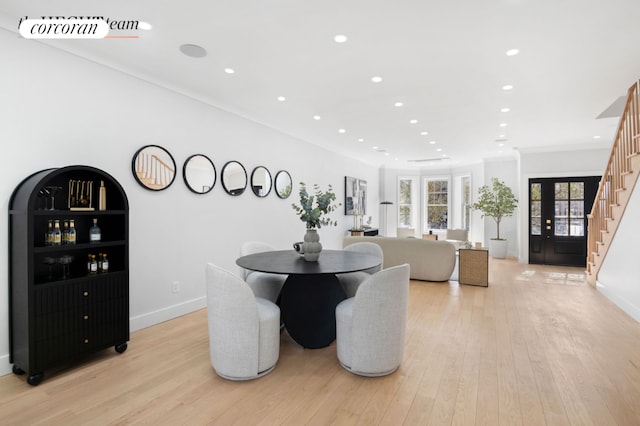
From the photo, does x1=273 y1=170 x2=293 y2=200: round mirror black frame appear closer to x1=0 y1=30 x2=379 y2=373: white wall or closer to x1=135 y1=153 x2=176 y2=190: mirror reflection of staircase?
x1=0 y1=30 x2=379 y2=373: white wall

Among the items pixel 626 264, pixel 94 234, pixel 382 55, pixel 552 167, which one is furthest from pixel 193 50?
pixel 552 167

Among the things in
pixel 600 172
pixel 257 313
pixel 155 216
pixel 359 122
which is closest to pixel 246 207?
pixel 155 216

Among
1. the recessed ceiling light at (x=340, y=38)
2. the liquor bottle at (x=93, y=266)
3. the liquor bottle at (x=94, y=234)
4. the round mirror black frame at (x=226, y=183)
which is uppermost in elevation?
the recessed ceiling light at (x=340, y=38)

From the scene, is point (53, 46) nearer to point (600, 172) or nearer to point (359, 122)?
point (359, 122)

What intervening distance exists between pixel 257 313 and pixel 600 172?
806 cm

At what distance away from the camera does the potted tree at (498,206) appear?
8031 mm

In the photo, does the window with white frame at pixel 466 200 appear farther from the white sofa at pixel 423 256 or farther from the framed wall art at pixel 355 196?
the white sofa at pixel 423 256

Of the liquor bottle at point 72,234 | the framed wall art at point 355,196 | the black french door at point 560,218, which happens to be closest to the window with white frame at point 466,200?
the black french door at point 560,218

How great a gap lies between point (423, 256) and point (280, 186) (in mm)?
2780

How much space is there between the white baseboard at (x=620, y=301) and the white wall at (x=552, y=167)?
267cm

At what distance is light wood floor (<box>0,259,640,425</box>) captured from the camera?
2.06 meters

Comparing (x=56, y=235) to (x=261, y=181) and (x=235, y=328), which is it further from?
(x=261, y=181)

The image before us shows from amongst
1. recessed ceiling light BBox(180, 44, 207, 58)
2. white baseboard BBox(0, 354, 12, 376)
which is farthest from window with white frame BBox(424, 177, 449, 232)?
white baseboard BBox(0, 354, 12, 376)

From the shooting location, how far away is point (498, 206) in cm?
807
